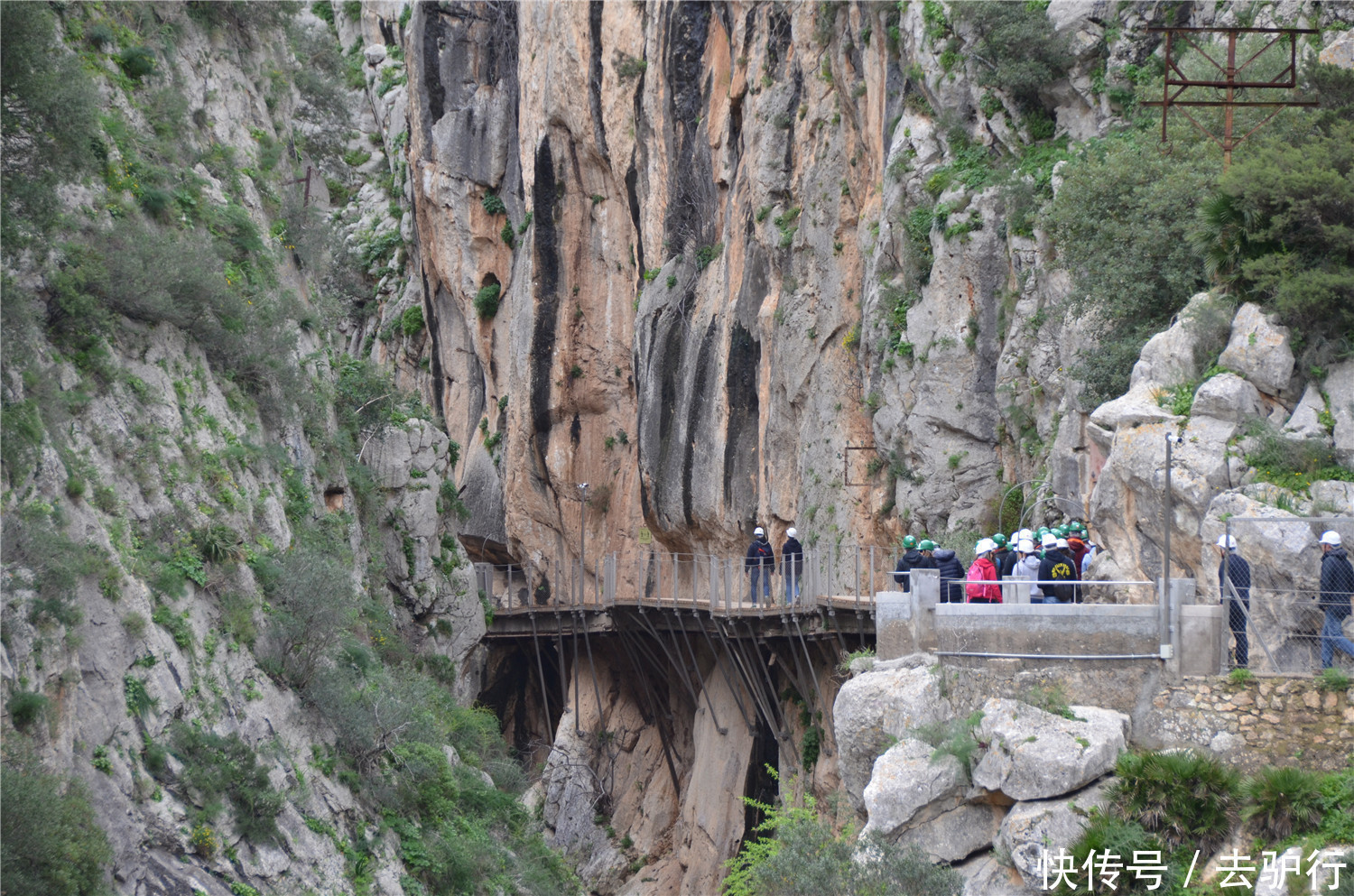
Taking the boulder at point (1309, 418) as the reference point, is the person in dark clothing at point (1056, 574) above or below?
below

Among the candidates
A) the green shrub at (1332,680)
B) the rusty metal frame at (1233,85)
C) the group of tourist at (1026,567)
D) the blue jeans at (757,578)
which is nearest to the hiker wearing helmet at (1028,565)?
the group of tourist at (1026,567)

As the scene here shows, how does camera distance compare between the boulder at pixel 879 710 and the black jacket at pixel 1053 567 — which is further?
the black jacket at pixel 1053 567

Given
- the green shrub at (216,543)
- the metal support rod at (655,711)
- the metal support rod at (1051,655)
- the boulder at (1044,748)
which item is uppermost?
the green shrub at (216,543)

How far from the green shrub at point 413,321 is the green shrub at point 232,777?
3161 cm

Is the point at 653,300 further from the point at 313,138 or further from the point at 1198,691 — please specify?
the point at 1198,691

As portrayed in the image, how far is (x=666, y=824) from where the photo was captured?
3447cm

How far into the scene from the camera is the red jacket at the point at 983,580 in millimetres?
15703

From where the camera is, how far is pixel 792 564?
2606 cm

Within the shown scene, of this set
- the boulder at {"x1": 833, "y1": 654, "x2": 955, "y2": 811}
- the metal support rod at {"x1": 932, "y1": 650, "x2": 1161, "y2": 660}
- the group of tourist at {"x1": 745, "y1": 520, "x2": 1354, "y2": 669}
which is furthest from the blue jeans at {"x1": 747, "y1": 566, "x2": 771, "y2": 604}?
the metal support rod at {"x1": 932, "y1": 650, "x2": 1161, "y2": 660}

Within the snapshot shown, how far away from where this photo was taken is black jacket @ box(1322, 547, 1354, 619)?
42.3 ft

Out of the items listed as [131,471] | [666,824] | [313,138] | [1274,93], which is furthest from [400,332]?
[1274,93]

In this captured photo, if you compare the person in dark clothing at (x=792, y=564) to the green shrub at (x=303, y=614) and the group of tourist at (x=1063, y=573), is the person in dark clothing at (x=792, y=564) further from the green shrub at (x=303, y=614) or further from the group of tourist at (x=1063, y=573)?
the green shrub at (x=303, y=614)

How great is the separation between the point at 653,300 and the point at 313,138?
12.1m

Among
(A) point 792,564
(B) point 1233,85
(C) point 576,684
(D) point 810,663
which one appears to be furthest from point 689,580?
(B) point 1233,85
